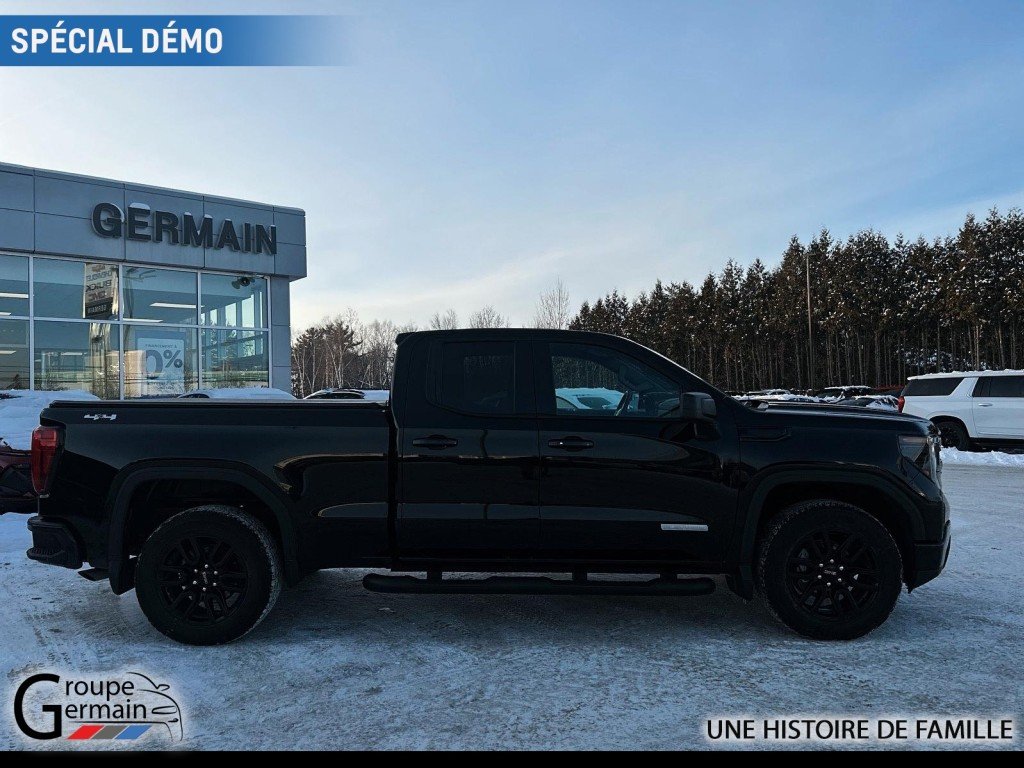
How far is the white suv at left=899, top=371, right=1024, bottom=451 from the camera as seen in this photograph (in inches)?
592

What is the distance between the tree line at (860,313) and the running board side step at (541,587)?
3832 centimetres

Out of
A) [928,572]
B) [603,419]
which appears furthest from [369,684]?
[928,572]

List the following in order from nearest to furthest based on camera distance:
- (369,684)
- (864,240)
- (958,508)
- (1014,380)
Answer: (369,684) < (958,508) < (1014,380) < (864,240)

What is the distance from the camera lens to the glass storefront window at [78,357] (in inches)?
744

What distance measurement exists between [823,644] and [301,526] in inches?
123

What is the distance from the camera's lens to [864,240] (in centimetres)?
5462

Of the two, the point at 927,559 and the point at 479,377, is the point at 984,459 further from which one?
the point at 479,377

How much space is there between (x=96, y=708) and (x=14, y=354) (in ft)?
60.6

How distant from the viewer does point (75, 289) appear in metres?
19.4

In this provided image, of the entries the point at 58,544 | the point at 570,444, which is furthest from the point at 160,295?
the point at 570,444

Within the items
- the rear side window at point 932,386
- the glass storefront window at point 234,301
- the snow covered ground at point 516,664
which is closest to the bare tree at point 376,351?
the glass storefront window at point 234,301
